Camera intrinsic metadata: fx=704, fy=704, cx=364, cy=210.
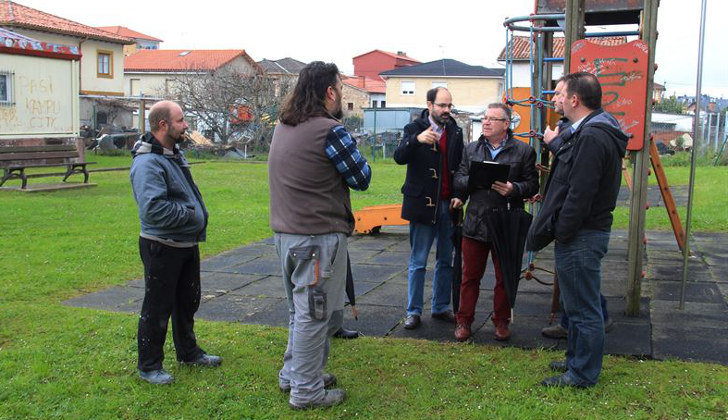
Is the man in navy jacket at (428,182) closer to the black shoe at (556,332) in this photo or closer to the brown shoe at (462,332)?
the brown shoe at (462,332)

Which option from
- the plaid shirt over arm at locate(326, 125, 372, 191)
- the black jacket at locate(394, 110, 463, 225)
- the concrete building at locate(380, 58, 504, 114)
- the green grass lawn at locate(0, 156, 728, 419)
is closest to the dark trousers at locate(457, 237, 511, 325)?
the green grass lawn at locate(0, 156, 728, 419)

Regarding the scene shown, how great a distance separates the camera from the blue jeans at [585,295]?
416 centimetres

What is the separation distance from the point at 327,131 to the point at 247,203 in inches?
399

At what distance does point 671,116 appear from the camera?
4397 centimetres

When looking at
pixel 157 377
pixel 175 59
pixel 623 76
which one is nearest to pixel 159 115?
pixel 157 377

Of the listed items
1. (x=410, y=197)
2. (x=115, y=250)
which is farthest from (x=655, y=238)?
(x=115, y=250)

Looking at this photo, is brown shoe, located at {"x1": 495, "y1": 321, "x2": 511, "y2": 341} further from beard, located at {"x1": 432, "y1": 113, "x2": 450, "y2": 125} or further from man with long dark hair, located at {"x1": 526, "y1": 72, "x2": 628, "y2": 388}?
beard, located at {"x1": 432, "y1": 113, "x2": 450, "y2": 125}

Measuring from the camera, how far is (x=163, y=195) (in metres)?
4.29

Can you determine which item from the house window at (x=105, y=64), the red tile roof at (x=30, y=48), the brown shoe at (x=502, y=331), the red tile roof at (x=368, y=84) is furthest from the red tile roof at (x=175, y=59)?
the brown shoe at (x=502, y=331)

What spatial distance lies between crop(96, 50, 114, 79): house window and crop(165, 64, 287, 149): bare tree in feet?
44.8

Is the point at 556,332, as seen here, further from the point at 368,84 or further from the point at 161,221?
the point at 368,84

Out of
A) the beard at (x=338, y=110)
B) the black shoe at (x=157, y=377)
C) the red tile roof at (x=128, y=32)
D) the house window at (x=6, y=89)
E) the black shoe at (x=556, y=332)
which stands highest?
the red tile roof at (x=128, y=32)

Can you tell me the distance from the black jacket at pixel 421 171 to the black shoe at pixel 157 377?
84.5 inches

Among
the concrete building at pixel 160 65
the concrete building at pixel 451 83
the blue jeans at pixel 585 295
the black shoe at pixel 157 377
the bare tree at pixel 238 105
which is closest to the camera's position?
the blue jeans at pixel 585 295
